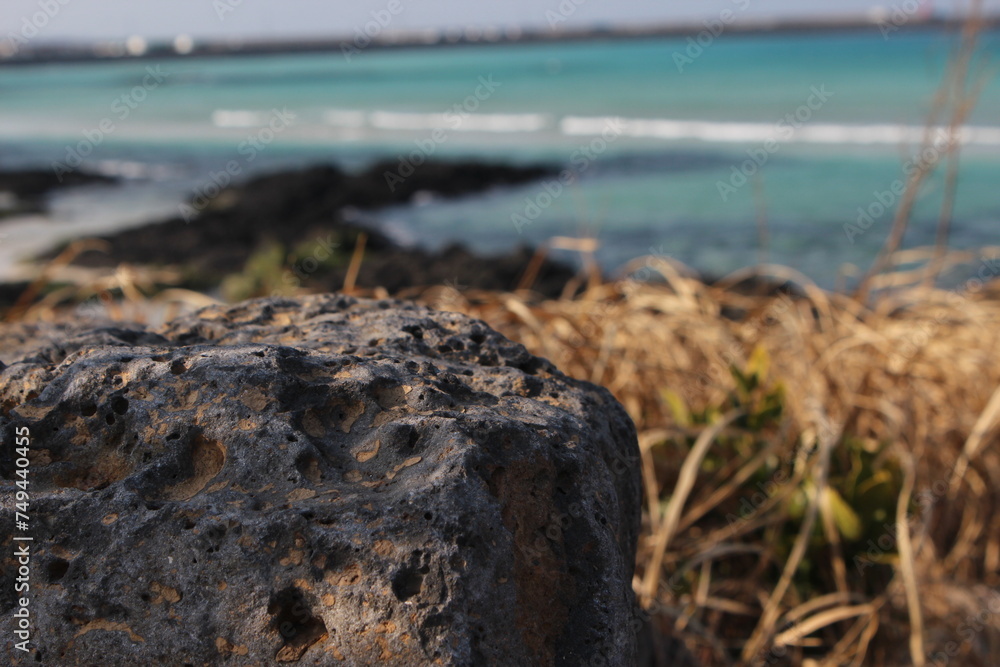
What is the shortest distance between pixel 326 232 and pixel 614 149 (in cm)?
834

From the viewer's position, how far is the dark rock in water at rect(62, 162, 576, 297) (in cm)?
774

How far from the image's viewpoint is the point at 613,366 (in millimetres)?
2873

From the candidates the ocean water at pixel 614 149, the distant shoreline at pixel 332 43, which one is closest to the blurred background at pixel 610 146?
the ocean water at pixel 614 149

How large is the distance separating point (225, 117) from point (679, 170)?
56.0ft

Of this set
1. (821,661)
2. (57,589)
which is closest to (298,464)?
(57,589)

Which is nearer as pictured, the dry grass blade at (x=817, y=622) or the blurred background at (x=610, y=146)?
the dry grass blade at (x=817, y=622)

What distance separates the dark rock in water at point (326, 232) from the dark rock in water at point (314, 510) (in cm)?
404

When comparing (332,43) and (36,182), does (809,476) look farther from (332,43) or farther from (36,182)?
(332,43)

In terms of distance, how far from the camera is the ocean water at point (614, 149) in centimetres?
963

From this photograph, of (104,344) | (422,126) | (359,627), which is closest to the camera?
(359,627)

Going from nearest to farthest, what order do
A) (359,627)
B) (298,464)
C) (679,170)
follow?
(359,627), (298,464), (679,170)

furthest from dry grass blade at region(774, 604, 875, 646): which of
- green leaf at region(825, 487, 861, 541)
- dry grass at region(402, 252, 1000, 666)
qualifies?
green leaf at region(825, 487, 861, 541)

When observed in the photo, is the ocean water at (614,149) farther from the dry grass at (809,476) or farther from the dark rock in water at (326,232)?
the dry grass at (809,476)

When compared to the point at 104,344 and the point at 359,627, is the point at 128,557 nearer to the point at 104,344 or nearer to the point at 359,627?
the point at 359,627
